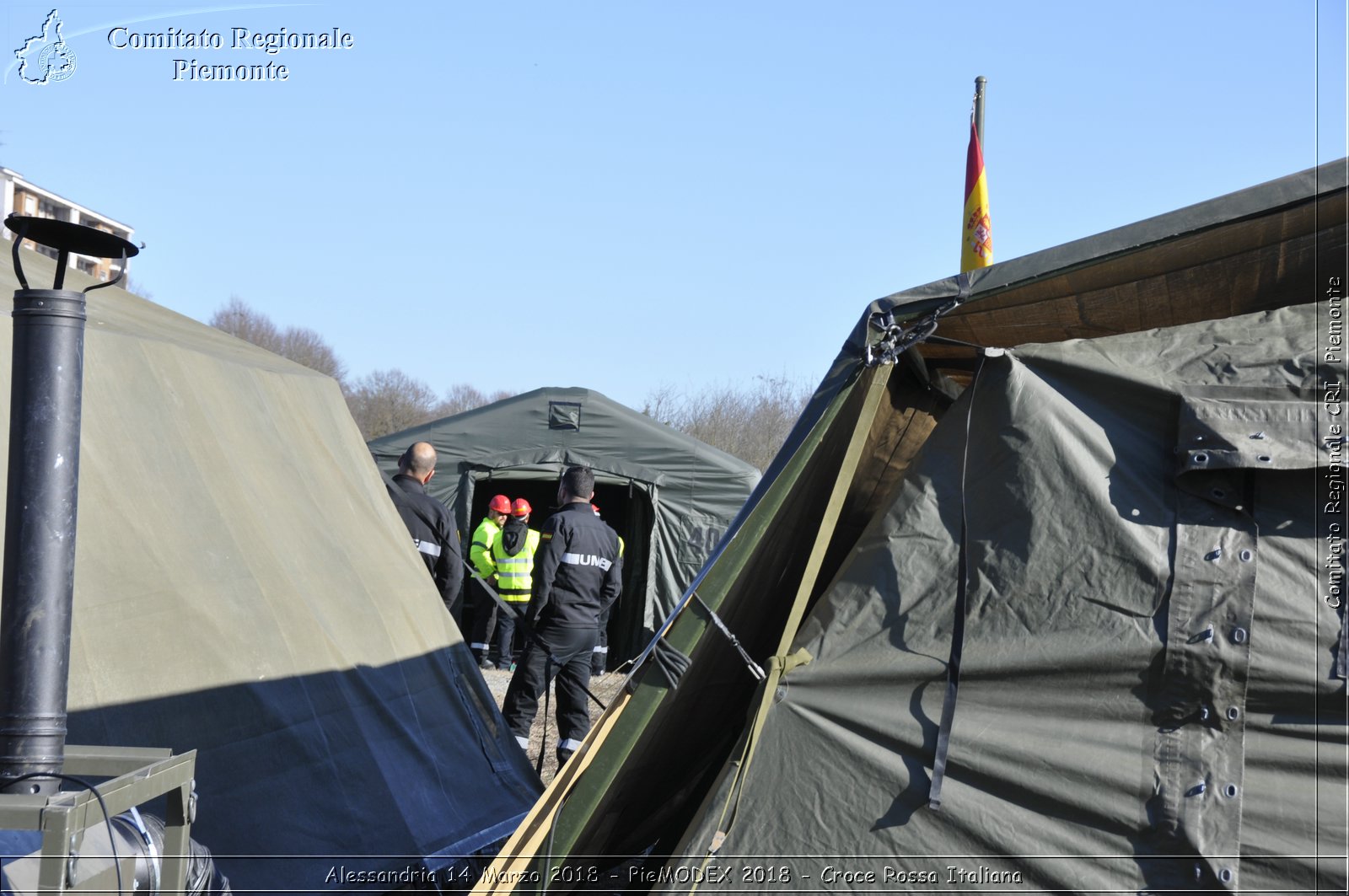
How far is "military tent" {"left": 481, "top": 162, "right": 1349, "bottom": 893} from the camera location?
240cm

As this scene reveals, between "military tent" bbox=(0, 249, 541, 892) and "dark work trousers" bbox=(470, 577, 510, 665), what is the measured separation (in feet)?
20.6

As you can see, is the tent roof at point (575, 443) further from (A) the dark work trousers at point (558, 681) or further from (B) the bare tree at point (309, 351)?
(B) the bare tree at point (309, 351)

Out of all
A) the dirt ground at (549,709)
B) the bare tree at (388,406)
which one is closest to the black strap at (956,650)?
the dirt ground at (549,709)

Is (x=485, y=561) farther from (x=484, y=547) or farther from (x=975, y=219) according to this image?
(x=975, y=219)

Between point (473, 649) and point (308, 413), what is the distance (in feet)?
22.4

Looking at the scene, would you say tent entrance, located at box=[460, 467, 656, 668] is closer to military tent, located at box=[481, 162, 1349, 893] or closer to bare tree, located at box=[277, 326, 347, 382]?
military tent, located at box=[481, 162, 1349, 893]

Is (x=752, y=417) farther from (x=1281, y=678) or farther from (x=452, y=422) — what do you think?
(x=1281, y=678)

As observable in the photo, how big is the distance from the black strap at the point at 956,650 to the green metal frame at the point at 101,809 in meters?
1.73

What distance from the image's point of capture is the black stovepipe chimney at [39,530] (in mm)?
2145

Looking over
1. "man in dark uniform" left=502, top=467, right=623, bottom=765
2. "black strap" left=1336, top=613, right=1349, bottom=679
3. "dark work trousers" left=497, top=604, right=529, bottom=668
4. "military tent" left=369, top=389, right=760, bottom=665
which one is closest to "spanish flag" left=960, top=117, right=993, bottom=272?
"man in dark uniform" left=502, top=467, right=623, bottom=765

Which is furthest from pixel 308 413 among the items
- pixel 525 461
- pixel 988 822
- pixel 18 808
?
pixel 525 461

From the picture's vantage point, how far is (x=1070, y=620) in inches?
102

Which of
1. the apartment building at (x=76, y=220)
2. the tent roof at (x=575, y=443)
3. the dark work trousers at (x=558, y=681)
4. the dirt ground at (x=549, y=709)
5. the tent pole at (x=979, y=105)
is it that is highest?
the tent pole at (x=979, y=105)

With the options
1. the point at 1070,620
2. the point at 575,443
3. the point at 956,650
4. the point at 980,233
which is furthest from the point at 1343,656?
the point at 575,443
